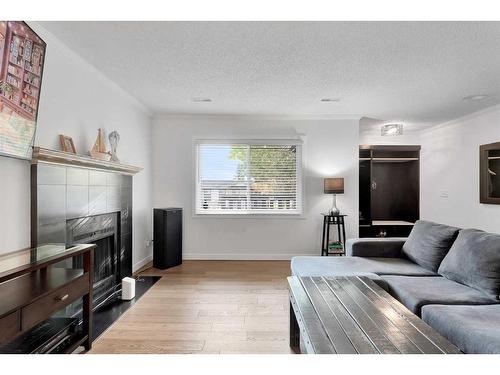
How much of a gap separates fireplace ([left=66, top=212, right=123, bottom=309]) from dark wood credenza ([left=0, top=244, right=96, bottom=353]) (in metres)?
0.39

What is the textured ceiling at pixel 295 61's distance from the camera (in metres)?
2.27

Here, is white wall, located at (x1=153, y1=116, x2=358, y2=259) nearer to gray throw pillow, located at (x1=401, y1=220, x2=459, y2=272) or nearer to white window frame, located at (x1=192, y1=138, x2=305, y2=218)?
white window frame, located at (x1=192, y1=138, x2=305, y2=218)

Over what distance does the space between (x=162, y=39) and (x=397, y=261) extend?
10.1ft

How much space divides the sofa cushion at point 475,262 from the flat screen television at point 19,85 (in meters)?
3.37

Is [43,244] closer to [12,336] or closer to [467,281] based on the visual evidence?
[12,336]

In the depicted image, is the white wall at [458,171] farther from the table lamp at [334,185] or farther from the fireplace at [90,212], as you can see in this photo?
the fireplace at [90,212]

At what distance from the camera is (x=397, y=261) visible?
3090 millimetres

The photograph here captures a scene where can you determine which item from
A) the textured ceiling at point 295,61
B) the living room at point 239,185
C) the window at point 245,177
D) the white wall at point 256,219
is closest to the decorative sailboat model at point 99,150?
the living room at point 239,185

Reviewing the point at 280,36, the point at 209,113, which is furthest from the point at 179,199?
the point at 280,36

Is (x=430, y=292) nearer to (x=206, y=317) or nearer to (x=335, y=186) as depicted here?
(x=206, y=317)

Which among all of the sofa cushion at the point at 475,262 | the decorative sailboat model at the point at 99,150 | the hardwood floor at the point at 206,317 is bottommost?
the hardwood floor at the point at 206,317

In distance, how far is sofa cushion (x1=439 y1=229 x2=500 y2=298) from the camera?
2.13 meters

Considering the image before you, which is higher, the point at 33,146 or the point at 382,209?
the point at 33,146

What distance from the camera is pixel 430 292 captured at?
86.2 inches
